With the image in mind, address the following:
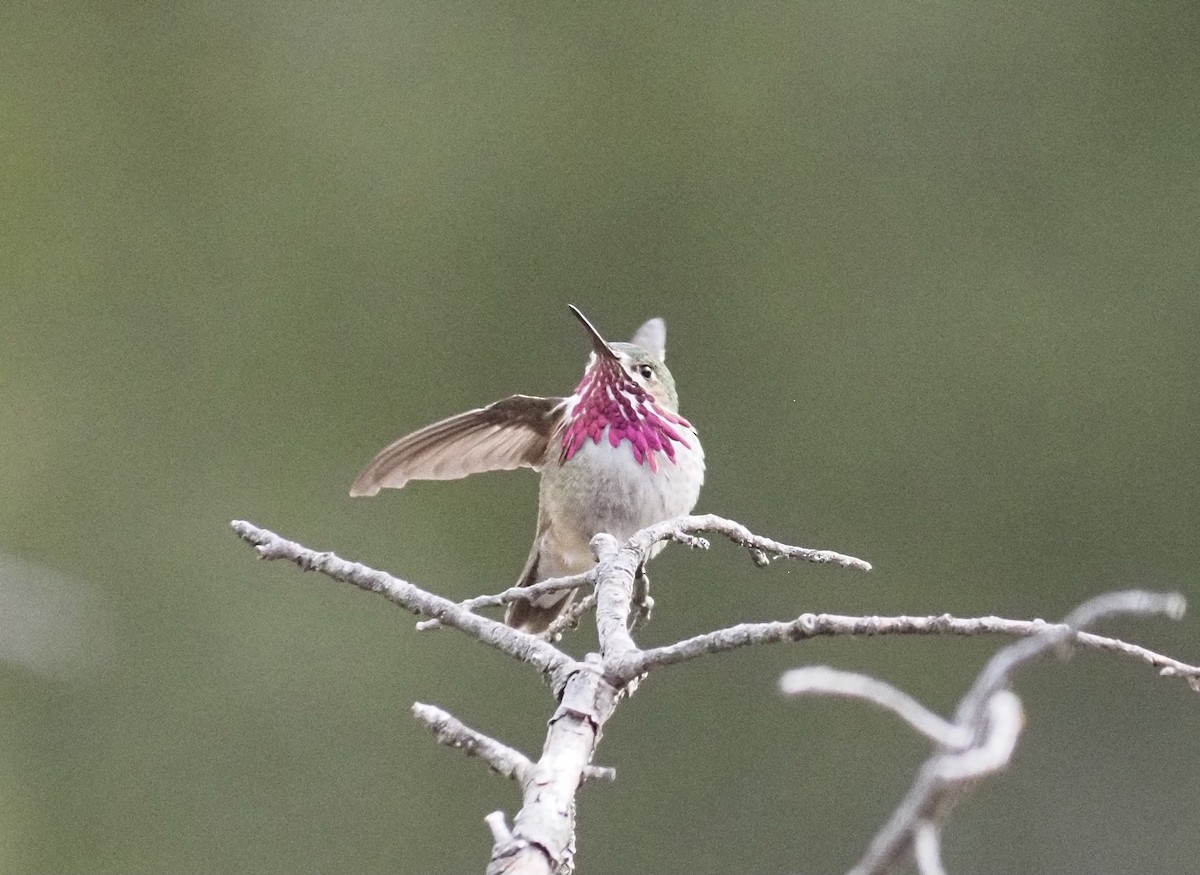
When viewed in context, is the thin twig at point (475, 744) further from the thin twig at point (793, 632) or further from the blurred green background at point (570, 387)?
the blurred green background at point (570, 387)

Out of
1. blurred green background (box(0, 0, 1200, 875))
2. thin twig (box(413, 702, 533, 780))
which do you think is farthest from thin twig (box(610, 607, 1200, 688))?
blurred green background (box(0, 0, 1200, 875))

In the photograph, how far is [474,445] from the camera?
10.7 feet

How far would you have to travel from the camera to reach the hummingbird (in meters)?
2.91

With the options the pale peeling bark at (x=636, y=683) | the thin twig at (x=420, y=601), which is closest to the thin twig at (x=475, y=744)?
the pale peeling bark at (x=636, y=683)

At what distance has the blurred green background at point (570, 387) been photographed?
22.7 feet

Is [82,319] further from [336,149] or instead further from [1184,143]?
[1184,143]

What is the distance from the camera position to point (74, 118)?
818cm

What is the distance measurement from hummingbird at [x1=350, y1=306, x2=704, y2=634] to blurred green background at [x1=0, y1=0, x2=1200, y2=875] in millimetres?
3439

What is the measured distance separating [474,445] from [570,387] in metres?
3.57

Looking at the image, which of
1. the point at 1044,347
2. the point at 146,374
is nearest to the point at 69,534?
the point at 146,374

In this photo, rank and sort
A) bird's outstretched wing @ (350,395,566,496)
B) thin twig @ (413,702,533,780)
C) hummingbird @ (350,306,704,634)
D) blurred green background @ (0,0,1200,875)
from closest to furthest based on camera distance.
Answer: thin twig @ (413,702,533,780) → hummingbird @ (350,306,704,634) → bird's outstretched wing @ (350,395,566,496) → blurred green background @ (0,0,1200,875)

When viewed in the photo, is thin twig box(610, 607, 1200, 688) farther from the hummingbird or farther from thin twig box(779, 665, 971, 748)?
the hummingbird

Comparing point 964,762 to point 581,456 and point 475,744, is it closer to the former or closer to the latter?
point 475,744

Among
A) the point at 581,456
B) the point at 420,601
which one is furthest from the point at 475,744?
the point at 581,456
